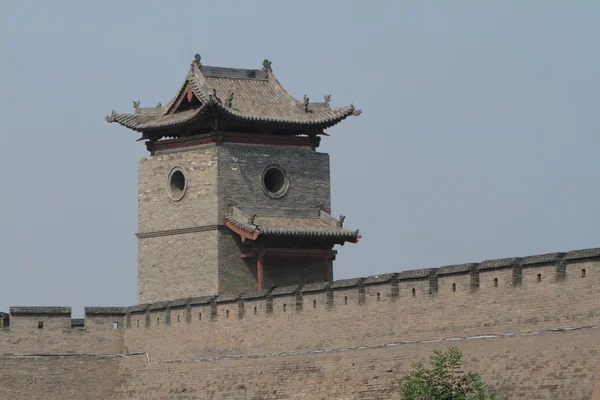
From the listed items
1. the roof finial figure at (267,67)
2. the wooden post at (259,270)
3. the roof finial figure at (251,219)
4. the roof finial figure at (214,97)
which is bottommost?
the wooden post at (259,270)

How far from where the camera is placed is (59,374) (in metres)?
39.9

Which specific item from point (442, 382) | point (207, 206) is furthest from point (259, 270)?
point (442, 382)

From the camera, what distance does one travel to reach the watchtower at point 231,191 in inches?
1606

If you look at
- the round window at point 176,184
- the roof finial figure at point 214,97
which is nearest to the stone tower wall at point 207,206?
the round window at point 176,184

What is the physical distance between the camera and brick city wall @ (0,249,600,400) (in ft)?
93.8

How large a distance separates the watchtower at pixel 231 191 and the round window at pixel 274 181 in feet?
0.08

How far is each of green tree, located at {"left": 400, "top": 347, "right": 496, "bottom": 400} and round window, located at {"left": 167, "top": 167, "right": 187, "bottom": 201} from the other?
13.2m

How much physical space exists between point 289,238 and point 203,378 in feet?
14.8

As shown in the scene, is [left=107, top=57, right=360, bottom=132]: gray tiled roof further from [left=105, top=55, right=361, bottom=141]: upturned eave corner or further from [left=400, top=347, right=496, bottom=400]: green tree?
[left=400, top=347, right=496, bottom=400]: green tree

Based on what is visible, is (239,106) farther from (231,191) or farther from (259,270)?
(259,270)

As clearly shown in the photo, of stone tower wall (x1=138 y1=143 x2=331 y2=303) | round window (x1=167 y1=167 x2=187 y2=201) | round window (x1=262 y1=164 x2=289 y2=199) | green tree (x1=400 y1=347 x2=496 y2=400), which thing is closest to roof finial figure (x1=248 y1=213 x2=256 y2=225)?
stone tower wall (x1=138 y1=143 x2=331 y2=303)

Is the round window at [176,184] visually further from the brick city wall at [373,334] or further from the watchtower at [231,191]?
the brick city wall at [373,334]

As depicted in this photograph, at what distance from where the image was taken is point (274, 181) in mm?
42281

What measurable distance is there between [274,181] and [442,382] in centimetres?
1357
